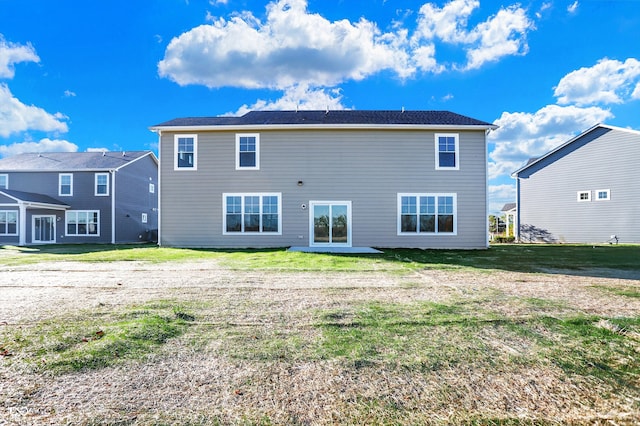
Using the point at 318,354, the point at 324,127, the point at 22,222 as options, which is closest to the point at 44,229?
the point at 22,222

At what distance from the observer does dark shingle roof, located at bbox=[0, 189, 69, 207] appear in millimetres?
19047

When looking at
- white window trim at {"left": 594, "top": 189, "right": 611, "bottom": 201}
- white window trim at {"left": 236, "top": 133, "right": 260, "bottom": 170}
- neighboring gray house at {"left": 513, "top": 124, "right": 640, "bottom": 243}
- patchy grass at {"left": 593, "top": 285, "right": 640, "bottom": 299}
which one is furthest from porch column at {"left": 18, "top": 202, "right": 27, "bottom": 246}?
white window trim at {"left": 594, "top": 189, "right": 611, "bottom": 201}

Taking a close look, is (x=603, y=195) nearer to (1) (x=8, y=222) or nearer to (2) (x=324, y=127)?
(2) (x=324, y=127)

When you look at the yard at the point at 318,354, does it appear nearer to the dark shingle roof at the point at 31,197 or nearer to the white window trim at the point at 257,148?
the white window trim at the point at 257,148

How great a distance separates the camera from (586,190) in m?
17.9

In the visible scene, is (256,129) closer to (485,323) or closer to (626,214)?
(485,323)

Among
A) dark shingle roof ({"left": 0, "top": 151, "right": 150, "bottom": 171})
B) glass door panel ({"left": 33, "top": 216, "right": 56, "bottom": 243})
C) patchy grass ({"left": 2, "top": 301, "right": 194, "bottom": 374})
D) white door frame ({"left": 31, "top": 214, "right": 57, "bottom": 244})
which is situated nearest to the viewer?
patchy grass ({"left": 2, "top": 301, "right": 194, "bottom": 374})

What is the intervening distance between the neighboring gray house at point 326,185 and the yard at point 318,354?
8046mm

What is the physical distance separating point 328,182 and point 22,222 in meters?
20.1

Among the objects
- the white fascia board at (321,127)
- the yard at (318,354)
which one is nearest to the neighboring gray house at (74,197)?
the white fascia board at (321,127)

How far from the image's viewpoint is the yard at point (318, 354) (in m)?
1.98

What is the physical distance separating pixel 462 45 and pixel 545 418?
60.1ft

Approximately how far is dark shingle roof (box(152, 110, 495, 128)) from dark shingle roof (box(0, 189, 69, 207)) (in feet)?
41.3

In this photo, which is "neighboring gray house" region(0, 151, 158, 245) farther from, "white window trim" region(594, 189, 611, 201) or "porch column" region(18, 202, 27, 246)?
"white window trim" region(594, 189, 611, 201)
